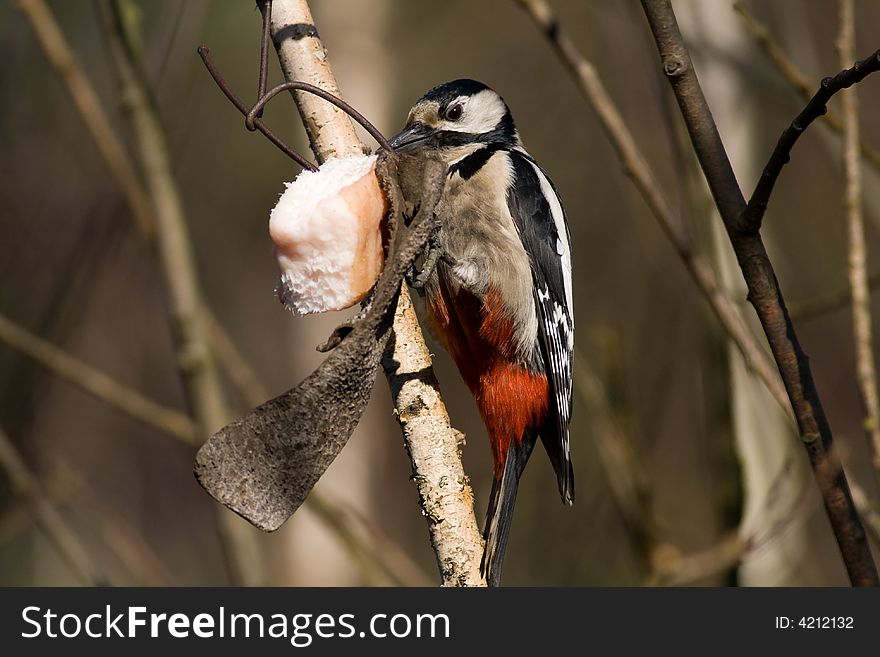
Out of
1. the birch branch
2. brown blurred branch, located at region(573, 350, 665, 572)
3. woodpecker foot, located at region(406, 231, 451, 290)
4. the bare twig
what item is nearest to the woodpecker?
woodpecker foot, located at region(406, 231, 451, 290)

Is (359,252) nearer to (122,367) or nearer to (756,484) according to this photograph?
(756,484)

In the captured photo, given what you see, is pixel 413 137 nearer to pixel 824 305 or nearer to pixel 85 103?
pixel 85 103

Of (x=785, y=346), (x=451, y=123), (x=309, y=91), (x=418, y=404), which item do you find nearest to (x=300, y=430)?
(x=418, y=404)

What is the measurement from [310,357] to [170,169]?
2.56 m

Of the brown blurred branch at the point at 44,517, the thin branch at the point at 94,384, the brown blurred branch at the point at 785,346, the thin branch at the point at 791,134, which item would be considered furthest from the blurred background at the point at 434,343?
the thin branch at the point at 791,134

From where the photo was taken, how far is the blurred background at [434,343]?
3162 millimetres

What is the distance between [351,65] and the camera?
5281 millimetres

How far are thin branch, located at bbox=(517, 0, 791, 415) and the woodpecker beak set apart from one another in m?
0.57

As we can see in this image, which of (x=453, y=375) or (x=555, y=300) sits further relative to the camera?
(x=453, y=375)

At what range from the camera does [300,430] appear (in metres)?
1.48

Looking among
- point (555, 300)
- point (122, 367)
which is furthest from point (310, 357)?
point (555, 300)

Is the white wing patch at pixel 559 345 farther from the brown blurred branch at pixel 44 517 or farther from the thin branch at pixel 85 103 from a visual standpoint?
the brown blurred branch at pixel 44 517

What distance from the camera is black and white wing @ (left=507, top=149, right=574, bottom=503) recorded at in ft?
8.87

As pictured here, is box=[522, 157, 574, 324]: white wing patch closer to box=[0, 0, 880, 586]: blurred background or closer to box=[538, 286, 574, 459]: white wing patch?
box=[538, 286, 574, 459]: white wing patch
